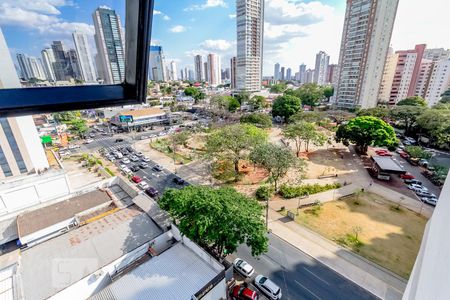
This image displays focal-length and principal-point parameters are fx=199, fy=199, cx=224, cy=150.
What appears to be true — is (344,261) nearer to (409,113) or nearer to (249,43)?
(409,113)

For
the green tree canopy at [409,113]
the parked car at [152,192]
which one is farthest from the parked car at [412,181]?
the parked car at [152,192]

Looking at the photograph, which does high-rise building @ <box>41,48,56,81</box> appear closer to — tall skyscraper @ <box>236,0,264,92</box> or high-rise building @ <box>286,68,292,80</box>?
tall skyscraper @ <box>236,0,264,92</box>

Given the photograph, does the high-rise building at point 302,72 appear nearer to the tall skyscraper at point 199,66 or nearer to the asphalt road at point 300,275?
the tall skyscraper at point 199,66

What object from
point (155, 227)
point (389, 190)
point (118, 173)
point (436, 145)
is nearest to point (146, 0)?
point (155, 227)

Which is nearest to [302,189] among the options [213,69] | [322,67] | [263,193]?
[263,193]

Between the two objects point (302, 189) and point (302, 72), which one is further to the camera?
point (302, 72)

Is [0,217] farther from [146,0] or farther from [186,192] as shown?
[146,0]
